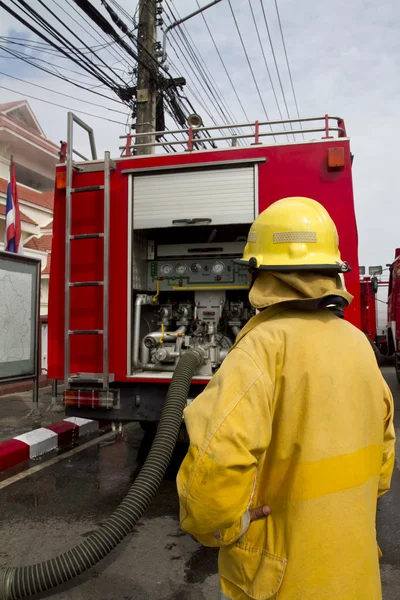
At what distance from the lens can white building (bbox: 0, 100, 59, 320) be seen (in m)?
16.3

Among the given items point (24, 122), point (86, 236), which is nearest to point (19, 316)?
point (86, 236)

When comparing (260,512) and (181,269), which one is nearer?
(260,512)

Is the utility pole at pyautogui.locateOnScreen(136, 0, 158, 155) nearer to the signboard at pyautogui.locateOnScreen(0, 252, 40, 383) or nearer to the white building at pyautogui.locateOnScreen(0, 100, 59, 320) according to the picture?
the signboard at pyautogui.locateOnScreen(0, 252, 40, 383)

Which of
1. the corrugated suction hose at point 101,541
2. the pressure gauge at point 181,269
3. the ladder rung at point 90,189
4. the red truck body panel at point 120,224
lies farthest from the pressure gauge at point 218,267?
the corrugated suction hose at point 101,541

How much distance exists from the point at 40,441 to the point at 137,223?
2832 millimetres

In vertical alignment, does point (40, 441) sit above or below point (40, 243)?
below

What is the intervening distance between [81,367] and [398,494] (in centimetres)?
318

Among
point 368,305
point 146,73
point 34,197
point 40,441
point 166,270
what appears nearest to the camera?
point 40,441

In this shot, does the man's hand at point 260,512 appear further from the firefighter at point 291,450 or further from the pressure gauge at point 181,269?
the pressure gauge at point 181,269

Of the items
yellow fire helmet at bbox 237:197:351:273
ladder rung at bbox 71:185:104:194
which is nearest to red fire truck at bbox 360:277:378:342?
ladder rung at bbox 71:185:104:194

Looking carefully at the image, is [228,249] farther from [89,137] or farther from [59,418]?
[59,418]

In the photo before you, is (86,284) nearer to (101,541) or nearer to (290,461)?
(101,541)

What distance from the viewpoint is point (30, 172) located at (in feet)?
65.6

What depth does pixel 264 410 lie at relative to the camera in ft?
4.37
